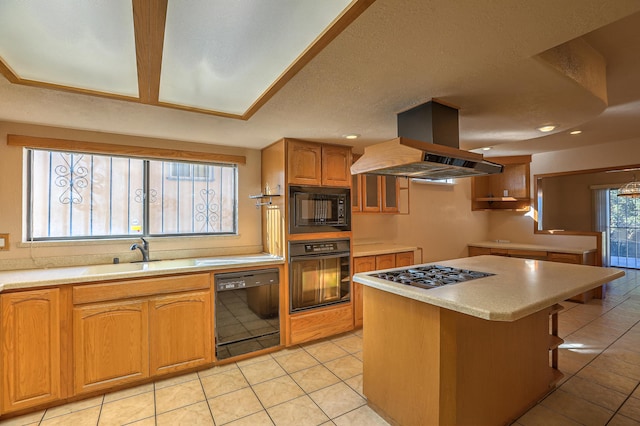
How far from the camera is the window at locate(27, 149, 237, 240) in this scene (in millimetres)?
2664

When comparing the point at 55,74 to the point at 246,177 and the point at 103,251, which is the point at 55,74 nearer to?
the point at 103,251

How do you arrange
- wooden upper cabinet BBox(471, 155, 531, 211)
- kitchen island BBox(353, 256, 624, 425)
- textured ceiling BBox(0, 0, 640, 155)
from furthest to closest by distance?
wooden upper cabinet BBox(471, 155, 531, 211), kitchen island BBox(353, 256, 624, 425), textured ceiling BBox(0, 0, 640, 155)

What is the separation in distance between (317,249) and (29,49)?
2531 mm

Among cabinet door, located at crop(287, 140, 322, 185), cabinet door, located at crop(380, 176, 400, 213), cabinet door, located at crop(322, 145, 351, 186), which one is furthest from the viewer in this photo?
cabinet door, located at crop(380, 176, 400, 213)

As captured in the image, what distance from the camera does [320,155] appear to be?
325 cm

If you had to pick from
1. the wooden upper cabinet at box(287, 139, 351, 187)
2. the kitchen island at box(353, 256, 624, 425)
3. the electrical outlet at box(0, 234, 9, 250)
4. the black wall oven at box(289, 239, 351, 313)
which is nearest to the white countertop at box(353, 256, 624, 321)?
the kitchen island at box(353, 256, 624, 425)

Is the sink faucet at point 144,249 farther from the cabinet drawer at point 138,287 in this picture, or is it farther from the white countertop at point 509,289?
the white countertop at point 509,289

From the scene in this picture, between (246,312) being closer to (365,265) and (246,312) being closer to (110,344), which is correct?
(110,344)

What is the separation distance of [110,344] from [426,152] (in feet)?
8.78

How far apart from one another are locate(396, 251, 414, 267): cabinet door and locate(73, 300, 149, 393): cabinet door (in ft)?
9.02

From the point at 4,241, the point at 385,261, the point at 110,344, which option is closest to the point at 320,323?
the point at 385,261

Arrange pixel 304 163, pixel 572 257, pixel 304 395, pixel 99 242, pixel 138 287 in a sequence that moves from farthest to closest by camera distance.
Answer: pixel 572 257, pixel 304 163, pixel 99 242, pixel 138 287, pixel 304 395

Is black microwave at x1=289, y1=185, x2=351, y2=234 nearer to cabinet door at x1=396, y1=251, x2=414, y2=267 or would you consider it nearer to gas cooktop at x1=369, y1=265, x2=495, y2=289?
cabinet door at x1=396, y1=251, x2=414, y2=267

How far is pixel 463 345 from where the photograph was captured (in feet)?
5.63
